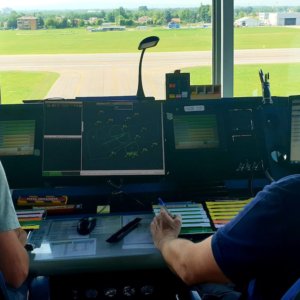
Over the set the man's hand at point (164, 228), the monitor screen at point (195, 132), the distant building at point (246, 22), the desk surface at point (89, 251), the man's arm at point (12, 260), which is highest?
the distant building at point (246, 22)

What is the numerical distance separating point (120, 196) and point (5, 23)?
2.02m

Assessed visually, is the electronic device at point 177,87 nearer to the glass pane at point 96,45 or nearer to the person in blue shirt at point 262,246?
the glass pane at point 96,45

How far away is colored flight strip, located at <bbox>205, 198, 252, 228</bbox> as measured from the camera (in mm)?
1794

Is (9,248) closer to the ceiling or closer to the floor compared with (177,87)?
closer to the floor

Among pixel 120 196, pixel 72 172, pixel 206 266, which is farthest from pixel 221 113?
pixel 206 266

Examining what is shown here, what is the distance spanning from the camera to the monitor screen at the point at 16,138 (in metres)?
2.08

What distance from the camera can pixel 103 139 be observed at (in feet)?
6.82

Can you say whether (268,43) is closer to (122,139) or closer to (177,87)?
(177,87)

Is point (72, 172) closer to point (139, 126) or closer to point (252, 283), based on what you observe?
point (139, 126)

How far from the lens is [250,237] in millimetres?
1108

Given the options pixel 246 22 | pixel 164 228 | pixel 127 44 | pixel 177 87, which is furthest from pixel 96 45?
pixel 164 228

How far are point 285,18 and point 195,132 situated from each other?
1939 mm

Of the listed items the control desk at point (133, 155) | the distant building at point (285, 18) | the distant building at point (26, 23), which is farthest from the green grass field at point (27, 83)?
the distant building at point (285, 18)

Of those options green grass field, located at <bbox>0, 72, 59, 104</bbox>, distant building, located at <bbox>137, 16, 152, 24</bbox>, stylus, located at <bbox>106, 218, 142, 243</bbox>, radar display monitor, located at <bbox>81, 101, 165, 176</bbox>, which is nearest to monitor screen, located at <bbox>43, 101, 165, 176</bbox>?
radar display monitor, located at <bbox>81, 101, 165, 176</bbox>
